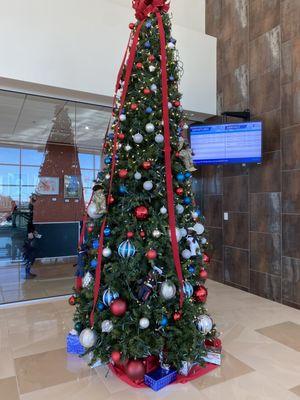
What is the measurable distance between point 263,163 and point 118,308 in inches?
125

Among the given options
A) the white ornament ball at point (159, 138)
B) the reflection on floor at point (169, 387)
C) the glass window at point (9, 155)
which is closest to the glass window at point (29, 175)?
the glass window at point (9, 155)

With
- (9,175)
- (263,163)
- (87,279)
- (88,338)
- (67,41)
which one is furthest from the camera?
(263,163)

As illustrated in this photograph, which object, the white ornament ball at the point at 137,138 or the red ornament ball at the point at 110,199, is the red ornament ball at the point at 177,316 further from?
the white ornament ball at the point at 137,138

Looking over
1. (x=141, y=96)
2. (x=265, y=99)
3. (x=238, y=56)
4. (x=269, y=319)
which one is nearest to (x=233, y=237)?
(x=269, y=319)

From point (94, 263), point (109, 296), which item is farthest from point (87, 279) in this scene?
point (109, 296)

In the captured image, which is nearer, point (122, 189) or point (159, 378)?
point (159, 378)

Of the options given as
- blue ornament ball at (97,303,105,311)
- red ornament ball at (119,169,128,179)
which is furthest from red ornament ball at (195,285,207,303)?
red ornament ball at (119,169,128,179)

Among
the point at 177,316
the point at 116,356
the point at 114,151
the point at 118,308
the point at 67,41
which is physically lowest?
the point at 116,356

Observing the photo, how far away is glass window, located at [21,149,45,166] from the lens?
444 cm

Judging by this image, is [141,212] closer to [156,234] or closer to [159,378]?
[156,234]

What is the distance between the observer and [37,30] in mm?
3928

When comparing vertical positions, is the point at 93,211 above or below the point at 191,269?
above

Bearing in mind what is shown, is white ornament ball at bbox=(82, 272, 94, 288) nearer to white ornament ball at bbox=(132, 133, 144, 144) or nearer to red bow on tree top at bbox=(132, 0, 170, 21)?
white ornament ball at bbox=(132, 133, 144, 144)

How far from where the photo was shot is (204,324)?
2.56 meters
